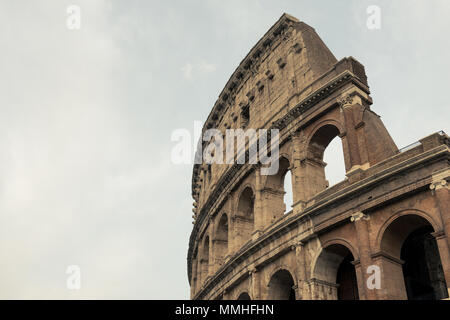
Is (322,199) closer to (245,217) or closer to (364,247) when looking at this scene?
(364,247)

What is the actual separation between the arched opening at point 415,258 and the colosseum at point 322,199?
0.04 meters

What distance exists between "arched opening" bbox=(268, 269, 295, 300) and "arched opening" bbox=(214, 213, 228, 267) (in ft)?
25.1

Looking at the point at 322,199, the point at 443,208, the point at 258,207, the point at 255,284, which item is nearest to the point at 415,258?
the point at 322,199

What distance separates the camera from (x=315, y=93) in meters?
22.8

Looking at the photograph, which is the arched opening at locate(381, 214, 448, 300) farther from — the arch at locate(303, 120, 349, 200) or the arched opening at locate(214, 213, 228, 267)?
the arched opening at locate(214, 213, 228, 267)

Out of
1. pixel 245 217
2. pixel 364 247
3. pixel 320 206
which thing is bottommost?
pixel 364 247

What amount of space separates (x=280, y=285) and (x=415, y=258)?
5.90 meters

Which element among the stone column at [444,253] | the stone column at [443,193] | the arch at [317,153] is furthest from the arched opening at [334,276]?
the stone column at [443,193]

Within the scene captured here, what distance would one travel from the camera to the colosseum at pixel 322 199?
1736 centimetres

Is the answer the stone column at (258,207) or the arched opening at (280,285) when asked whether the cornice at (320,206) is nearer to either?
the stone column at (258,207)

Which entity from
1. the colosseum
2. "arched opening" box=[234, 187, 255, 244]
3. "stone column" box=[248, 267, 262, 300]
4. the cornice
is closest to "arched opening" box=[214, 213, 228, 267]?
the colosseum

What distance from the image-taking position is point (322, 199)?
20078mm
